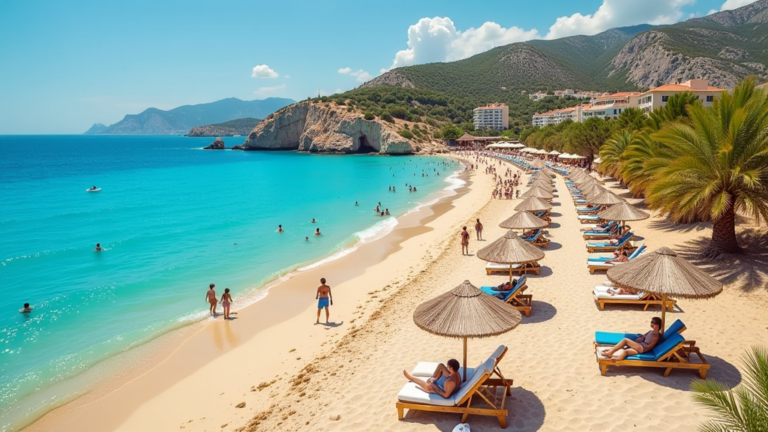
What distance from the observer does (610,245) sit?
47.5 ft

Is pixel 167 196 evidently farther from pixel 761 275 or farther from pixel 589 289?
pixel 761 275

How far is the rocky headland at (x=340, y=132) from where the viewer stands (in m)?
94.0

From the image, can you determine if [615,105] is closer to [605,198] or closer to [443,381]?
[605,198]

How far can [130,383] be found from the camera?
9195 millimetres

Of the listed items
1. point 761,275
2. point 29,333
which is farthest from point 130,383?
point 761,275

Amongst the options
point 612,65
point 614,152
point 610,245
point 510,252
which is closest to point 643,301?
point 510,252

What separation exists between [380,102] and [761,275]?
115m

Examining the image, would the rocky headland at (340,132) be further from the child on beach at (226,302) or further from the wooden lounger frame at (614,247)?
Result: the child on beach at (226,302)

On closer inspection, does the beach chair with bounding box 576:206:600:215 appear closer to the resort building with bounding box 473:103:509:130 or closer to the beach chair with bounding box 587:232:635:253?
the beach chair with bounding box 587:232:635:253

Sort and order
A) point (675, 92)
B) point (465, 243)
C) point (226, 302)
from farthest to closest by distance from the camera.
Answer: point (675, 92)
point (465, 243)
point (226, 302)

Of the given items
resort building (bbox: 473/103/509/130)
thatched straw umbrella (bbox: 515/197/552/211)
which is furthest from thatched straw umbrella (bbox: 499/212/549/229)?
resort building (bbox: 473/103/509/130)

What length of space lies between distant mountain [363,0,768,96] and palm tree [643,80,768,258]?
109704 millimetres

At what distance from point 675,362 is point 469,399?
11.1 ft

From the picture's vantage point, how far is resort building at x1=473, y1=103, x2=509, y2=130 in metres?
118
